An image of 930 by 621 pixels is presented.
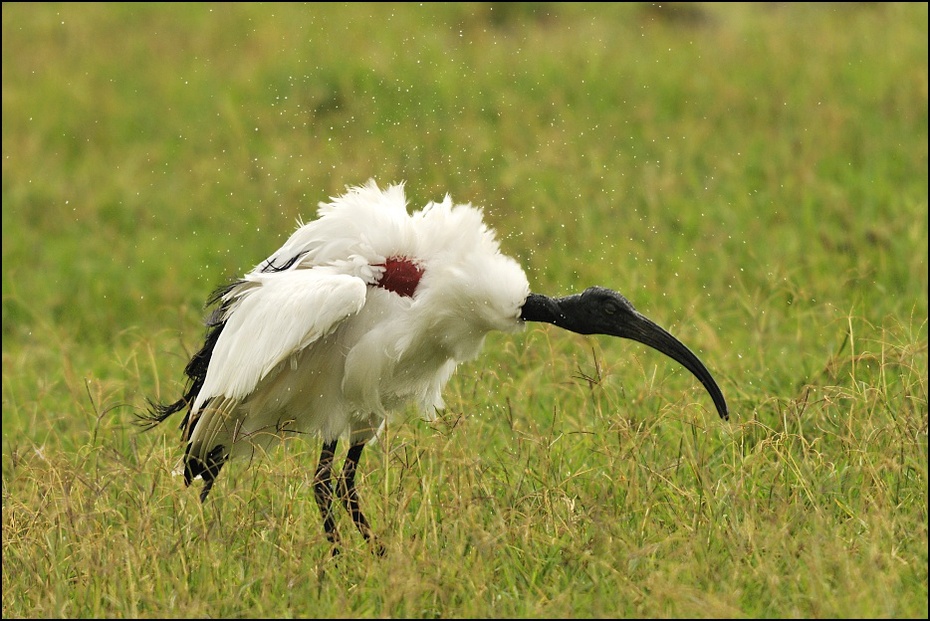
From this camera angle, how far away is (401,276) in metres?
A: 4.18

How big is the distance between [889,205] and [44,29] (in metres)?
7.30

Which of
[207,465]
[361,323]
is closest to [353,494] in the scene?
[361,323]

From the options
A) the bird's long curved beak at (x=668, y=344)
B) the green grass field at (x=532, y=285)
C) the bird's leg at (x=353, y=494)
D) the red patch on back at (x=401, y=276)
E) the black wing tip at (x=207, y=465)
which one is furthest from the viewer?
the black wing tip at (x=207, y=465)

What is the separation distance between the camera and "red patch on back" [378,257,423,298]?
417cm

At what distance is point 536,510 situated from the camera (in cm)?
390

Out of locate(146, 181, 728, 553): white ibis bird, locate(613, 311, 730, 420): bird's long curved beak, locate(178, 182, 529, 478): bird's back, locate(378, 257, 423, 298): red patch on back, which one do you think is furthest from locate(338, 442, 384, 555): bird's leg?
locate(613, 311, 730, 420): bird's long curved beak

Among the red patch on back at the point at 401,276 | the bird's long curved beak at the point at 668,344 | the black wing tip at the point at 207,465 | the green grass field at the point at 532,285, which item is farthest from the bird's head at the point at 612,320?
the black wing tip at the point at 207,465

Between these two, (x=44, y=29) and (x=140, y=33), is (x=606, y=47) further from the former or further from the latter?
(x=44, y=29)

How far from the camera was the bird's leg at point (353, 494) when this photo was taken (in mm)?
3889

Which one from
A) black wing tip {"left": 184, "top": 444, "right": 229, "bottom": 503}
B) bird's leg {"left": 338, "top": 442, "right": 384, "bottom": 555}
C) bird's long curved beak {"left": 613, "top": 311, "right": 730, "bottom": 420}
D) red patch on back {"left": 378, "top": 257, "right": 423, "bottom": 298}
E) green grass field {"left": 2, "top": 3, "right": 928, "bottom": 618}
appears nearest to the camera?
green grass field {"left": 2, "top": 3, "right": 928, "bottom": 618}

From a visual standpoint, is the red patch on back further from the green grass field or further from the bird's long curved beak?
the bird's long curved beak

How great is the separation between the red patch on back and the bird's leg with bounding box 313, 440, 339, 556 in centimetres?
59

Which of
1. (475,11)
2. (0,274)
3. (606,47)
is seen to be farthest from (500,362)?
(475,11)

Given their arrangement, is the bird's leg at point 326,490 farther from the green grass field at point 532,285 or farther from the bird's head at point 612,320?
the bird's head at point 612,320
